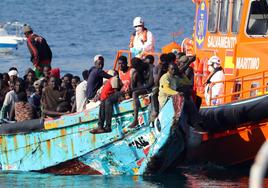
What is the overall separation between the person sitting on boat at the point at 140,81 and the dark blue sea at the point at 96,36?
3.99ft

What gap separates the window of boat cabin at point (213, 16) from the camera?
20.0m

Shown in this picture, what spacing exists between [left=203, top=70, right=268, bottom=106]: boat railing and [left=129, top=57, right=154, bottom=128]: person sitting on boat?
1.08m

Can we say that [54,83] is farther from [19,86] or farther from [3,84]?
[3,84]

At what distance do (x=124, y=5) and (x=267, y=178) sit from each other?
6332 cm

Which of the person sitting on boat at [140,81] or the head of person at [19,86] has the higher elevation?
the person sitting on boat at [140,81]

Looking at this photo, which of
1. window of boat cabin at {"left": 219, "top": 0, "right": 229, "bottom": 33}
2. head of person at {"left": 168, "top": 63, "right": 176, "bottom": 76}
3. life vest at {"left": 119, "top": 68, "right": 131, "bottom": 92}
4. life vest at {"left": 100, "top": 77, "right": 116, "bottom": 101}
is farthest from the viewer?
window of boat cabin at {"left": 219, "top": 0, "right": 229, "bottom": 33}

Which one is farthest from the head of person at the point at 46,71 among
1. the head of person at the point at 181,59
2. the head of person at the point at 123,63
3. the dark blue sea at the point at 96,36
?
the head of person at the point at 123,63

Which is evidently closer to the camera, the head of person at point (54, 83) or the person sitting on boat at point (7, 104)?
the head of person at point (54, 83)

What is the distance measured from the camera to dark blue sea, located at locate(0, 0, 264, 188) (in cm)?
1845

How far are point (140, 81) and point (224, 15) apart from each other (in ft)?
8.07

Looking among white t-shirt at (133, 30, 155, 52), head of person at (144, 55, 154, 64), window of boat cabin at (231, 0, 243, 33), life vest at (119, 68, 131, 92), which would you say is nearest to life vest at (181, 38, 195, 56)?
white t-shirt at (133, 30, 155, 52)

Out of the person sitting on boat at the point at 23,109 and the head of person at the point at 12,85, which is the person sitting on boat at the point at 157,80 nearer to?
the person sitting on boat at the point at 23,109

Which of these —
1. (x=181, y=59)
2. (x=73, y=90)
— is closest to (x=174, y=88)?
(x=181, y=59)

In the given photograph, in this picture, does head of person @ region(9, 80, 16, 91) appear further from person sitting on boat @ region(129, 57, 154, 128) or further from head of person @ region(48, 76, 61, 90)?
person sitting on boat @ region(129, 57, 154, 128)
